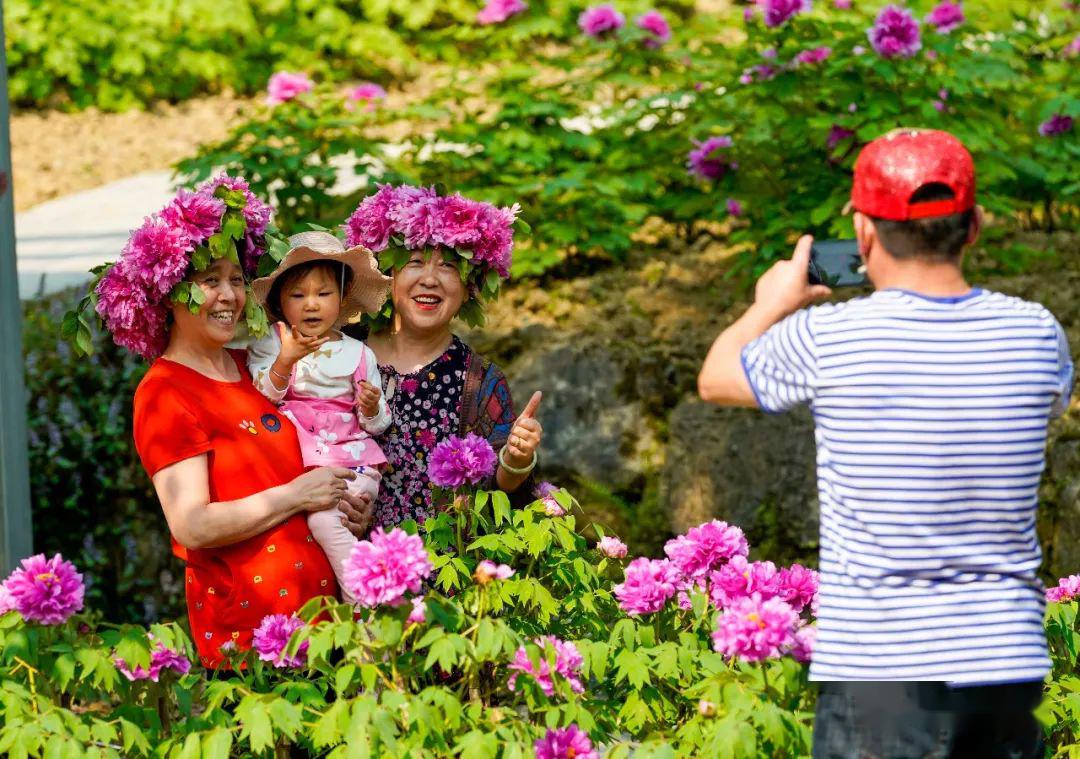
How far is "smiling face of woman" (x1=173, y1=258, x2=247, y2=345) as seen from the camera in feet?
11.1

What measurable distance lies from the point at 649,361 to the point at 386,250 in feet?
8.37

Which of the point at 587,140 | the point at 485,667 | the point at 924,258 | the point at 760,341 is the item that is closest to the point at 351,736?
the point at 485,667

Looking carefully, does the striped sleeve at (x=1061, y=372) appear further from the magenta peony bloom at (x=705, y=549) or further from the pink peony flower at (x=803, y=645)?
the magenta peony bloom at (x=705, y=549)

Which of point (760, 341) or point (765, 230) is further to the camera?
point (765, 230)

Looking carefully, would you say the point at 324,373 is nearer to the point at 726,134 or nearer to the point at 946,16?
the point at 726,134

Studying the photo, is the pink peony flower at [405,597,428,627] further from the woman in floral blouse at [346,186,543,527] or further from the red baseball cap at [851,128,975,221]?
the red baseball cap at [851,128,975,221]

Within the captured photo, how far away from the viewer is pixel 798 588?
3.27 m

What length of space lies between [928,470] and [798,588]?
944mm

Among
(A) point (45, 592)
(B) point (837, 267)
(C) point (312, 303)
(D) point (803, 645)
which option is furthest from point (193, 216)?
(D) point (803, 645)

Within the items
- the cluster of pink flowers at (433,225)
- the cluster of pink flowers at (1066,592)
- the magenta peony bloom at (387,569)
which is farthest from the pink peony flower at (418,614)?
the cluster of pink flowers at (1066,592)

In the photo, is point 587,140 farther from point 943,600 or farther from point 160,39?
point 160,39

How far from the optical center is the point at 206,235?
3.40m

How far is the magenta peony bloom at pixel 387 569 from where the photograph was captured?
276 centimetres

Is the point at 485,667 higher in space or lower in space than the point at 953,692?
lower
